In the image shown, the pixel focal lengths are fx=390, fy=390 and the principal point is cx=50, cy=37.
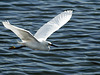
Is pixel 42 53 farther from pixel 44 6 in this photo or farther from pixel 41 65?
pixel 44 6

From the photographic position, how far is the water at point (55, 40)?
11.6m

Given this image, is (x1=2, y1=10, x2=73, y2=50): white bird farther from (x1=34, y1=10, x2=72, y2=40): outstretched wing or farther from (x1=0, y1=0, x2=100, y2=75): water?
(x1=0, y1=0, x2=100, y2=75): water

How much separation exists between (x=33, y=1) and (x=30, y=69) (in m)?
6.18

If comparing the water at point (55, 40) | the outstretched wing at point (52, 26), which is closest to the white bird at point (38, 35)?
the outstretched wing at point (52, 26)

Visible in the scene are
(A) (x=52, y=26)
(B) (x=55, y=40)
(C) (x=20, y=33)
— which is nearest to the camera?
(C) (x=20, y=33)

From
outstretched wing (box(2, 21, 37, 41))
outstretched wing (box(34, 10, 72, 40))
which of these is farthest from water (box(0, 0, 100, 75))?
outstretched wing (box(2, 21, 37, 41))

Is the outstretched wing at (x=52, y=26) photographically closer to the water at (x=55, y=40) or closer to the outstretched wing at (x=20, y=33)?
the outstretched wing at (x=20, y=33)

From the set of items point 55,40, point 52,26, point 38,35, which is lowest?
point 55,40

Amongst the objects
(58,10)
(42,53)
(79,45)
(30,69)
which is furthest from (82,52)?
(58,10)

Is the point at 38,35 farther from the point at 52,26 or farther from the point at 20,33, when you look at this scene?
the point at 20,33

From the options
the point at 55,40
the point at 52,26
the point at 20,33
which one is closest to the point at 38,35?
the point at 52,26

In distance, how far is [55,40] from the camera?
1334cm

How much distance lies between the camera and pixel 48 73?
11.3m

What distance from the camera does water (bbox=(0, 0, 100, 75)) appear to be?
455 inches
